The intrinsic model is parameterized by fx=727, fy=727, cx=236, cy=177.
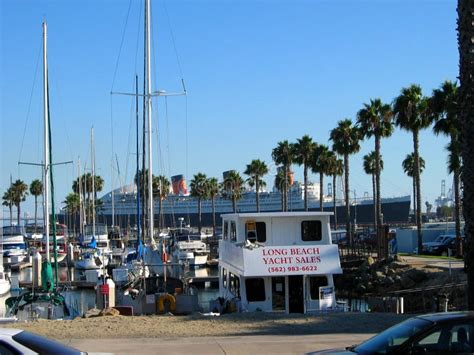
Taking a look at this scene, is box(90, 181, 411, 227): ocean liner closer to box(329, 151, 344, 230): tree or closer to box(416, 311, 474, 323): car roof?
box(329, 151, 344, 230): tree

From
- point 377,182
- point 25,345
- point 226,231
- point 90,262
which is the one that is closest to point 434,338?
point 25,345

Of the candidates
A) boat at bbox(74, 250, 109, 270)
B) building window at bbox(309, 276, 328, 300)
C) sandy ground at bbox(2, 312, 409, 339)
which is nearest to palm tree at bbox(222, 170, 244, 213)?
boat at bbox(74, 250, 109, 270)

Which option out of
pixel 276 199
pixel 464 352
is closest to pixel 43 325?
pixel 464 352

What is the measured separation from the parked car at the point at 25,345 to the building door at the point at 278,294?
589 inches

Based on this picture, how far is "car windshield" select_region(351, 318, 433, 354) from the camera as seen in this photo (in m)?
8.96

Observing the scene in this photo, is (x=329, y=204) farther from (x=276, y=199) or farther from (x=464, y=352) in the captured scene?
(x=464, y=352)

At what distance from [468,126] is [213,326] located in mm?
7212

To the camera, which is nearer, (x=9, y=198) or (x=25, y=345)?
(x=25, y=345)

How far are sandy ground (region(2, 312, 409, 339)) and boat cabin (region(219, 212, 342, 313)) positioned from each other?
14.1 ft

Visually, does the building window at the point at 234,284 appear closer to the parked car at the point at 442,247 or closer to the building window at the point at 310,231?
the building window at the point at 310,231

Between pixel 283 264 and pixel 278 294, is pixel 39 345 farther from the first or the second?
pixel 278 294

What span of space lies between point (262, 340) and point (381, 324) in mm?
3142

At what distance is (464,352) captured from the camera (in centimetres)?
878

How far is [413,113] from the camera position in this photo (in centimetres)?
5122
